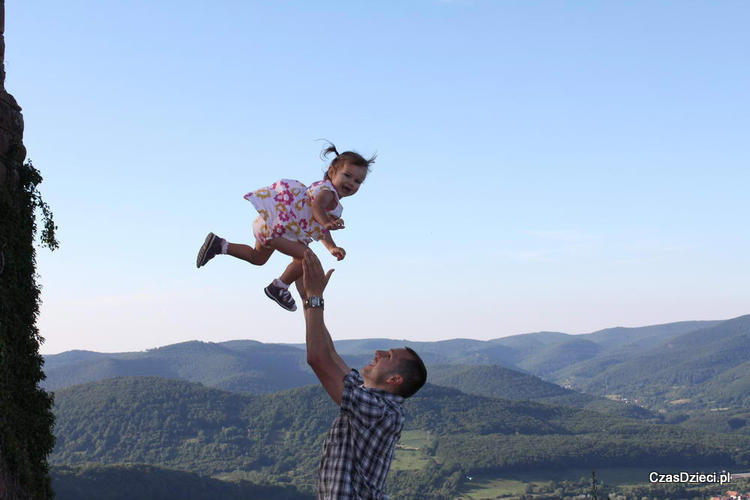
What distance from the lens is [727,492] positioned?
18025 cm

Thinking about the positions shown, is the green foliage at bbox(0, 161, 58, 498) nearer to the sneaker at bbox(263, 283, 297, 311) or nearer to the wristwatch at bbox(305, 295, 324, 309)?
the sneaker at bbox(263, 283, 297, 311)

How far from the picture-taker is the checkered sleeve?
5.09m

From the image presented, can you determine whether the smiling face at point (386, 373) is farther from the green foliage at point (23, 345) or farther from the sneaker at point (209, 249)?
the green foliage at point (23, 345)

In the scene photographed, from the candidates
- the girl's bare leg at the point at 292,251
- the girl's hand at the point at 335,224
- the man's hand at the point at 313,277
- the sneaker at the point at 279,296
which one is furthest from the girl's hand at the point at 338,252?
the man's hand at the point at 313,277

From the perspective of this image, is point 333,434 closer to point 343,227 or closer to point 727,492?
point 343,227

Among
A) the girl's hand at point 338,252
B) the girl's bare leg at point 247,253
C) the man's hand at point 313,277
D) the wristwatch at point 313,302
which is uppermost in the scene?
the girl's bare leg at point 247,253

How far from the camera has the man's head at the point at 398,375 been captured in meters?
5.34

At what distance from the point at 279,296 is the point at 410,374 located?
2.08m

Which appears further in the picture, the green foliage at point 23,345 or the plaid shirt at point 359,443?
the green foliage at point 23,345

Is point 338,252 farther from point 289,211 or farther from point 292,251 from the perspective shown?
point 289,211

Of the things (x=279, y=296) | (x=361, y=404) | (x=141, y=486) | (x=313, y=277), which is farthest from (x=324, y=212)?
(x=141, y=486)

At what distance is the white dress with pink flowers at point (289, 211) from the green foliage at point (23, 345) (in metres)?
9.52

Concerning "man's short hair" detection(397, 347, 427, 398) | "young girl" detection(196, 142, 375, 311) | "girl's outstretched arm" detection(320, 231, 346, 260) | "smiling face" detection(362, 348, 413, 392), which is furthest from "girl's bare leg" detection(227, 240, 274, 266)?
"man's short hair" detection(397, 347, 427, 398)

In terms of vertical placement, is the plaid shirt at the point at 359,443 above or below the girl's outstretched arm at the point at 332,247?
below
